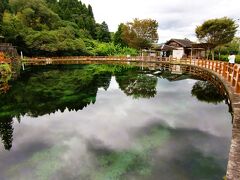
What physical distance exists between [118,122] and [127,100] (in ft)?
14.2

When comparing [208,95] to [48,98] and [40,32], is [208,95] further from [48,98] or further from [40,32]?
[40,32]

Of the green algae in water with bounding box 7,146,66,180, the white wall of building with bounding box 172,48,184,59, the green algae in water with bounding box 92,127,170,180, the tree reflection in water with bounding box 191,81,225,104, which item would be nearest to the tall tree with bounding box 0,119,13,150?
the green algae in water with bounding box 7,146,66,180

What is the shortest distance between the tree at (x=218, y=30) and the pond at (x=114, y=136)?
3432 cm

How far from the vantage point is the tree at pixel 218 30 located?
44.8m

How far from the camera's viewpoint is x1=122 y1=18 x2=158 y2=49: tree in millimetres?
64375

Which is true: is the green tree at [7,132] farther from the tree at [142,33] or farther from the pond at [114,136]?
the tree at [142,33]

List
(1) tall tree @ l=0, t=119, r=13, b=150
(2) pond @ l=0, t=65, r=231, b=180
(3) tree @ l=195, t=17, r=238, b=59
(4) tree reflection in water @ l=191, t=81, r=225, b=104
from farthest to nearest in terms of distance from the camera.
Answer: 1. (3) tree @ l=195, t=17, r=238, b=59
2. (4) tree reflection in water @ l=191, t=81, r=225, b=104
3. (1) tall tree @ l=0, t=119, r=13, b=150
4. (2) pond @ l=0, t=65, r=231, b=180

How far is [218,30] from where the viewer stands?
152ft

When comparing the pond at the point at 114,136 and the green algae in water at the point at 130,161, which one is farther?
the pond at the point at 114,136

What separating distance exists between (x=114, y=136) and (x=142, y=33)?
59.3 m

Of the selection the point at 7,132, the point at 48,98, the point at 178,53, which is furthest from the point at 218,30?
the point at 7,132

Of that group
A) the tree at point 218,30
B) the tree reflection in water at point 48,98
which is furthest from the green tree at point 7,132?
the tree at point 218,30

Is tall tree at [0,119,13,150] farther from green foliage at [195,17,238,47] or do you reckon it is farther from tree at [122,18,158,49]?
tree at [122,18,158,49]

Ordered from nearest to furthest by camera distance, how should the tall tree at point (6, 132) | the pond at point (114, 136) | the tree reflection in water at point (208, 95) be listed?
the pond at point (114, 136)
the tall tree at point (6, 132)
the tree reflection in water at point (208, 95)
